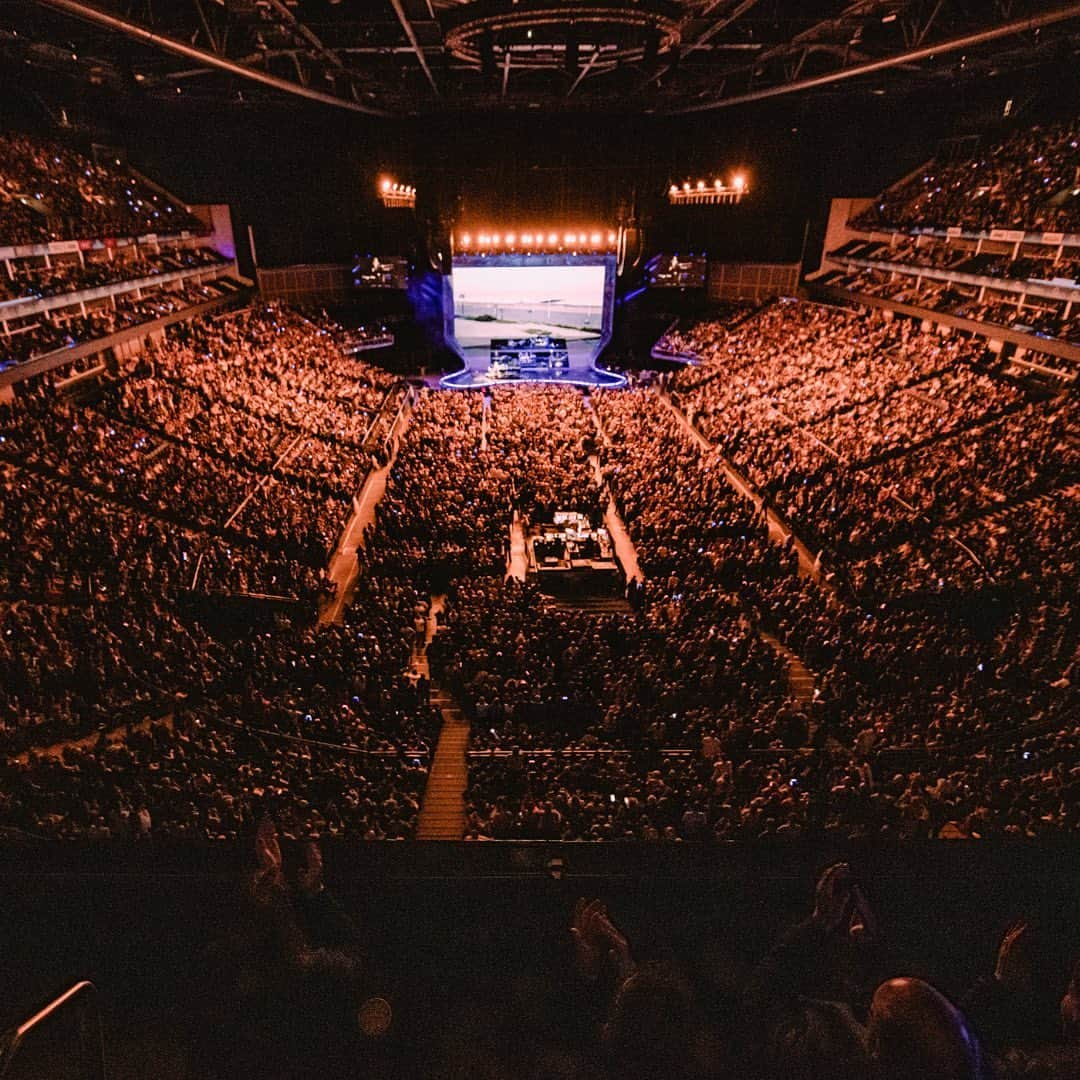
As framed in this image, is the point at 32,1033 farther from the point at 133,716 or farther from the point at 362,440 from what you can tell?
the point at 362,440

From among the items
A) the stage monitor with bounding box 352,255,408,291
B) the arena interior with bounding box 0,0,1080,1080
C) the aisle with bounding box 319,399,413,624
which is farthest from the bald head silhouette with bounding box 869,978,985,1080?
the stage monitor with bounding box 352,255,408,291

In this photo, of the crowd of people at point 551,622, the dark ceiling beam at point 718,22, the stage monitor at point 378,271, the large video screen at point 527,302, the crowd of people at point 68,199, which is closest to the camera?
the crowd of people at point 551,622

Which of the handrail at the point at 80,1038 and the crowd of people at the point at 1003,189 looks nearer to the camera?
the handrail at the point at 80,1038

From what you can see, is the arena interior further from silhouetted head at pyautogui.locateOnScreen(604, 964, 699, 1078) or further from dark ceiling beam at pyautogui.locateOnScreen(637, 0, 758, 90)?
dark ceiling beam at pyautogui.locateOnScreen(637, 0, 758, 90)

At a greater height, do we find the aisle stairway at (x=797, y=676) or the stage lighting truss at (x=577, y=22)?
the stage lighting truss at (x=577, y=22)

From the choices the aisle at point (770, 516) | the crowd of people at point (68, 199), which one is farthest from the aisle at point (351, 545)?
the crowd of people at point (68, 199)

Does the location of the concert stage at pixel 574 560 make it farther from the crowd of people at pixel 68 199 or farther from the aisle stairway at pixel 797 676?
the crowd of people at pixel 68 199
